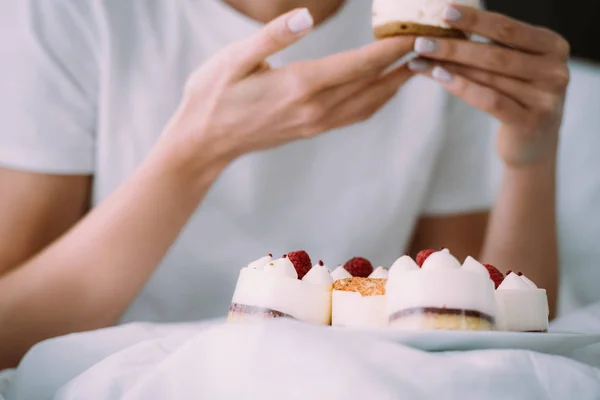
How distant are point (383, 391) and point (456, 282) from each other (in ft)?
0.56

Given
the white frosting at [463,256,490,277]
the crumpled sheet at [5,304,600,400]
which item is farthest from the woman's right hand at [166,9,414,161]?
the crumpled sheet at [5,304,600,400]

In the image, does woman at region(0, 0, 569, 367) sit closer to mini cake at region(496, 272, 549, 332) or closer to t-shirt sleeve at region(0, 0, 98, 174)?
t-shirt sleeve at region(0, 0, 98, 174)

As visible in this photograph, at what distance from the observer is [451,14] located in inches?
34.2

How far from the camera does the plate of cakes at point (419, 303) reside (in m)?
0.54

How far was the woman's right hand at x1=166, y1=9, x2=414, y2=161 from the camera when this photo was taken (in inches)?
34.8

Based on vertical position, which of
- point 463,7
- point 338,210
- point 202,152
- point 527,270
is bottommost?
point 527,270

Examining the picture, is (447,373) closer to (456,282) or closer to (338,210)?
(456,282)

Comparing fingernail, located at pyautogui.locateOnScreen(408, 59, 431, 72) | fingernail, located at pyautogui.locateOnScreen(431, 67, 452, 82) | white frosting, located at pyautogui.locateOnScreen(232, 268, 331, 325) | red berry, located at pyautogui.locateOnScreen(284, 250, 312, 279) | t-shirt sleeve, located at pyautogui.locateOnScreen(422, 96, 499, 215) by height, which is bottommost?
white frosting, located at pyautogui.locateOnScreen(232, 268, 331, 325)

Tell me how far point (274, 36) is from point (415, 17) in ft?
0.64

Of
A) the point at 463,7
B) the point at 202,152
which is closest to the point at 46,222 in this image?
the point at 202,152

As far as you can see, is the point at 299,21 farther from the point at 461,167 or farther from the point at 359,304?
the point at 461,167

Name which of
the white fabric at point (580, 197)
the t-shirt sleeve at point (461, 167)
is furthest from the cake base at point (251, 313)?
the white fabric at point (580, 197)

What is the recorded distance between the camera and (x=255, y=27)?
4.09ft

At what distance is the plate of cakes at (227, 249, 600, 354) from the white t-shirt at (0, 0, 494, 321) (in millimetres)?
525
